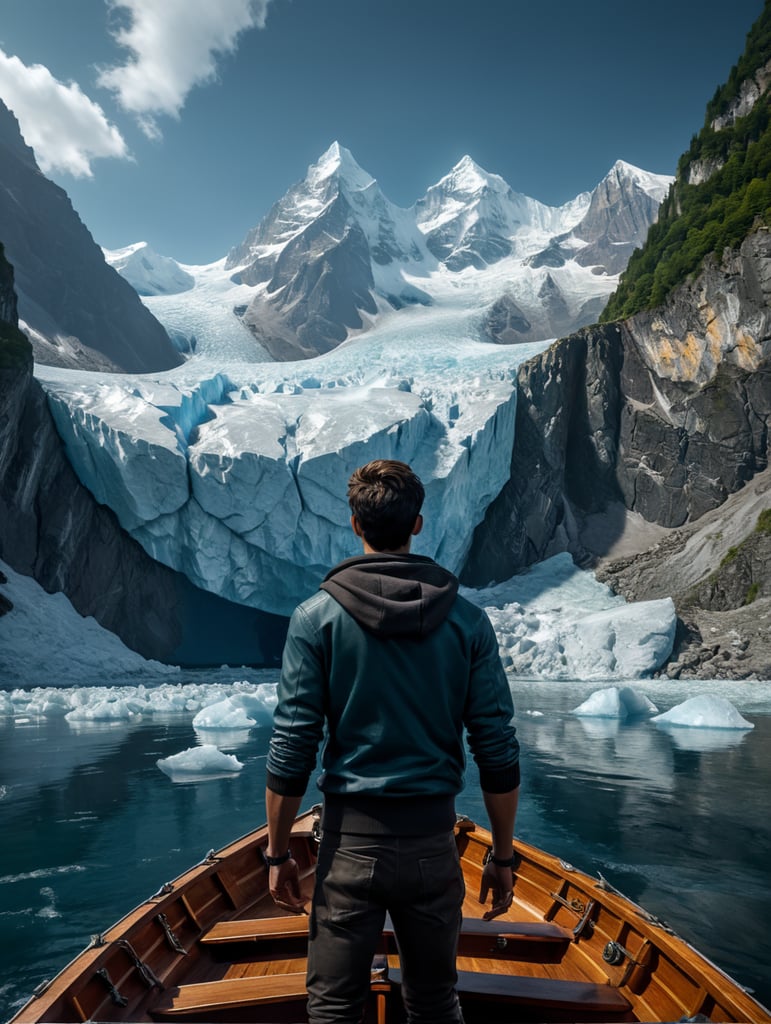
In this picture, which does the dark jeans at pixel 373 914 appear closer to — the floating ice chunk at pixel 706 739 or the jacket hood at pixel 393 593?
the jacket hood at pixel 393 593

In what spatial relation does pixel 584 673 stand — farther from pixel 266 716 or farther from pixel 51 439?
pixel 51 439

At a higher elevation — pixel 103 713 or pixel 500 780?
pixel 500 780

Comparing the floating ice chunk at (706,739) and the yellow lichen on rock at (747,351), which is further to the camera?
the yellow lichen on rock at (747,351)

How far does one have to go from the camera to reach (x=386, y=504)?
2.04 m

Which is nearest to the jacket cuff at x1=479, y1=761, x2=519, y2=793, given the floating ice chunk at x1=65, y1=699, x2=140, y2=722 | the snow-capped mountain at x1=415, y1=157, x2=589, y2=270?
the floating ice chunk at x1=65, y1=699, x2=140, y2=722

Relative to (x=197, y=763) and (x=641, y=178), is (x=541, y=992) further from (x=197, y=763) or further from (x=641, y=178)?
(x=641, y=178)

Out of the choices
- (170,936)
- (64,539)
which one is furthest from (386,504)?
(64,539)

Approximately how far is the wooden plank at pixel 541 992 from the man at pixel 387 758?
1.44m

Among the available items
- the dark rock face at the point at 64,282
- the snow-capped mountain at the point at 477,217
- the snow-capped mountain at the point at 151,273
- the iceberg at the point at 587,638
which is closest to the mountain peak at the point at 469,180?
the snow-capped mountain at the point at 477,217

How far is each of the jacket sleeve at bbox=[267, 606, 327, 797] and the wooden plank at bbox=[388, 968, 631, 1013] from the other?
71.1 inches

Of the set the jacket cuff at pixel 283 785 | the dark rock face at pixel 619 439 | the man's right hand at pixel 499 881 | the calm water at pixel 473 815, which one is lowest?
the calm water at pixel 473 815

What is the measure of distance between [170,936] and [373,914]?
2.69 metres

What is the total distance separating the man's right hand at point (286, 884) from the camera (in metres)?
2.04

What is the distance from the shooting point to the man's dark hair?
2.04m
